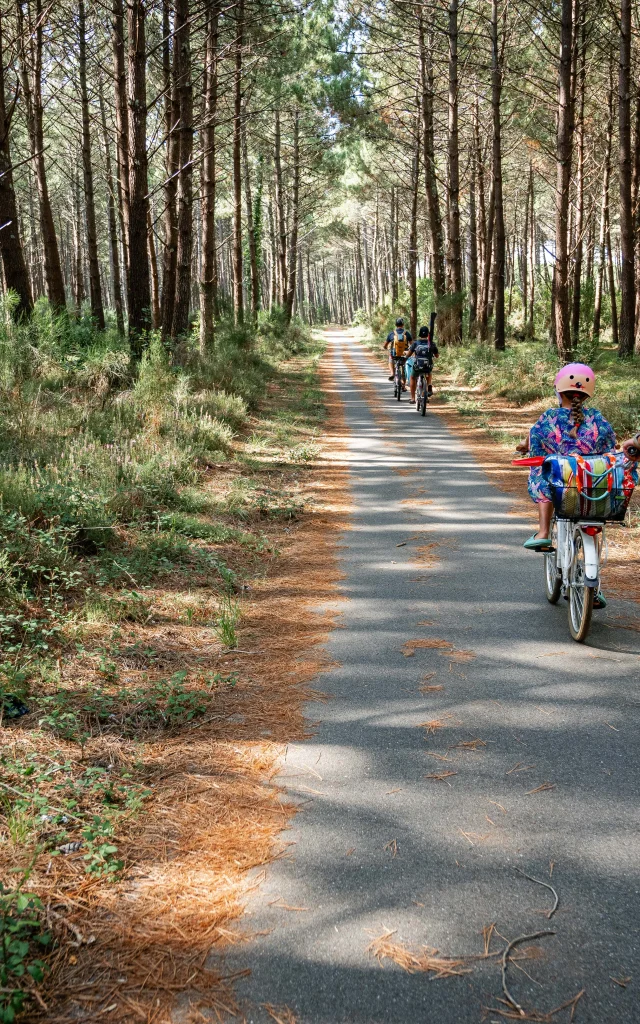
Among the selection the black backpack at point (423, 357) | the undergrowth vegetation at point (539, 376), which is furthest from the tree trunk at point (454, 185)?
the black backpack at point (423, 357)

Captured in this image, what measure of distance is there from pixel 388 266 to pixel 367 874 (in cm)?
6640

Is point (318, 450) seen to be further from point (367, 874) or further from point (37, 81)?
point (37, 81)

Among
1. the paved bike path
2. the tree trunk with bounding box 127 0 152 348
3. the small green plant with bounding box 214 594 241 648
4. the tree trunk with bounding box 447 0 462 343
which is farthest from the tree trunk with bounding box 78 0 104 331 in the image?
the paved bike path

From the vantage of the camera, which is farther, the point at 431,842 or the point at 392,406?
the point at 392,406

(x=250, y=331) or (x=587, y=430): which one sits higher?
(x=250, y=331)

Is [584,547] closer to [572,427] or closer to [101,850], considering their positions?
[572,427]

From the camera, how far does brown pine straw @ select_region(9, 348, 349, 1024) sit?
2338 mm

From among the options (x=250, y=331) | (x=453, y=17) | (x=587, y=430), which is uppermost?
(x=453, y=17)

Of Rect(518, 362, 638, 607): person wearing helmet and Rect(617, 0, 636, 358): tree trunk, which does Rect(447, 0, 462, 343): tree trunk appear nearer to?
Rect(617, 0, 636, 358): tree trunk

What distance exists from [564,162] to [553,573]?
43.4 feet

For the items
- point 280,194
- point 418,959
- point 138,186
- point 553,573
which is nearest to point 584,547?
point 553,573

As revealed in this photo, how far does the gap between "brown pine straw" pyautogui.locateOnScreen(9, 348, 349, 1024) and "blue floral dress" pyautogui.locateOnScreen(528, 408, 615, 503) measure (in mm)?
2132

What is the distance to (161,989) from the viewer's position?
233 cm

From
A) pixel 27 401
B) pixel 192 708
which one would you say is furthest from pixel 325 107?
pixel 192 708
